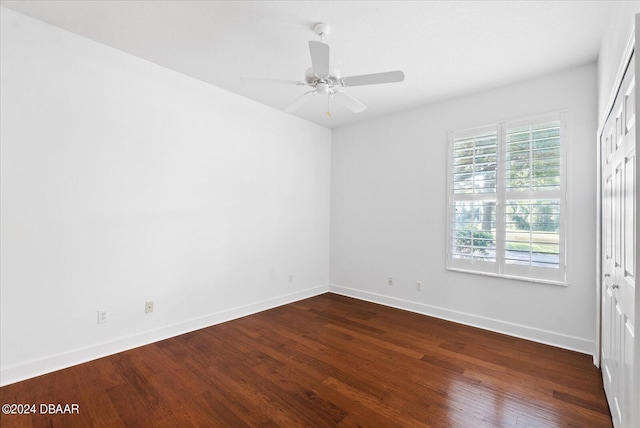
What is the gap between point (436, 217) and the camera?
3.97 m

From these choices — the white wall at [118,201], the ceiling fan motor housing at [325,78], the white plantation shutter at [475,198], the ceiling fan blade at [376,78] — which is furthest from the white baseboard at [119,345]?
the ceiling fan blade at [376,78]

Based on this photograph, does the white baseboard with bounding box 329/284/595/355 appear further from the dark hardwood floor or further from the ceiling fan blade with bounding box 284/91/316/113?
the ceiling fan blade with bounding box 284/91/316/113

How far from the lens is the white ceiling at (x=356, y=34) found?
2215 mm

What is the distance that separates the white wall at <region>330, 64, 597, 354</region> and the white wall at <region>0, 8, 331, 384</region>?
1292 mm

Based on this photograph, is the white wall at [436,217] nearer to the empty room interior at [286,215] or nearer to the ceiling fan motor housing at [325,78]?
the empty room interior at [286,215]

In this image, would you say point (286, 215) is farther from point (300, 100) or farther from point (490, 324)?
point (490, 324)

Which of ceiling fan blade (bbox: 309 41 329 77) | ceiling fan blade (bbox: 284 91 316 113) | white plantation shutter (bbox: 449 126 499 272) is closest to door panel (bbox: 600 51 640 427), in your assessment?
white plantation shutter (bbox: 449 126 499 272)

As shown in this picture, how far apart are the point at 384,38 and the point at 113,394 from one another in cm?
346

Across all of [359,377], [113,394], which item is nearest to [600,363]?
[359,377]

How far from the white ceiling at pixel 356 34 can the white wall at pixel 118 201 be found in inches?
13.4

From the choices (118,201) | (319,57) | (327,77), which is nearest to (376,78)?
(327,77)

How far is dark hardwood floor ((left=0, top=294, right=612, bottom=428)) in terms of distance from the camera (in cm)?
194

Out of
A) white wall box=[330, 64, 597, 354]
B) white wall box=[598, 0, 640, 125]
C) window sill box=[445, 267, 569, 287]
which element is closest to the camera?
white wall box=[598, 0, 640, 125]

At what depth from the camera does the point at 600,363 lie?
8.39 feet
